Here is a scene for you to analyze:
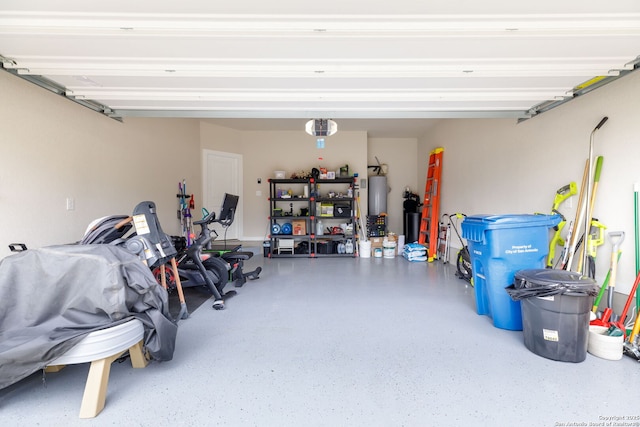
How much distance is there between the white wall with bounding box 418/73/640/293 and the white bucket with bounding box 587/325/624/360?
0.69 meters

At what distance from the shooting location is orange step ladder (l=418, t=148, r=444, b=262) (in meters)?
5.77

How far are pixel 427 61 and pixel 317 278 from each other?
319 cm

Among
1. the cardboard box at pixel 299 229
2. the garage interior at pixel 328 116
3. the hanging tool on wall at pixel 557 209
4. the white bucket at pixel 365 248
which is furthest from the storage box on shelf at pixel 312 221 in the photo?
the hanging tool on wall at pixel 557 209

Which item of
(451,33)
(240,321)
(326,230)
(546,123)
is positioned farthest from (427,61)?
(326,230)

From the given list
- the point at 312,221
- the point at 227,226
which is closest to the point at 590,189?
the point at 227,226

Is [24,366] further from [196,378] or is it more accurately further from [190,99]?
[190,99]

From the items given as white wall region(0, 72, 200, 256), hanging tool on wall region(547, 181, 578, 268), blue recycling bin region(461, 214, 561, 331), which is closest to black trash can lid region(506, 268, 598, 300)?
blue recycling bin region(461, 214, 561, 331)

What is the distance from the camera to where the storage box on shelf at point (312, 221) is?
6203mm

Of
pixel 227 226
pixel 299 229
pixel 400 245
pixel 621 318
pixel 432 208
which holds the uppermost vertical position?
pixel 432 208

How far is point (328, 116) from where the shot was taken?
135 inches

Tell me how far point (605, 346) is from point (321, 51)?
2902 millimetres

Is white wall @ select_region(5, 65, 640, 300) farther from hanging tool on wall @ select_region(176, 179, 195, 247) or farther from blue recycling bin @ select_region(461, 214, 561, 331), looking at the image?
blue recycling bin @ select_region(461, 214, 561, 331)

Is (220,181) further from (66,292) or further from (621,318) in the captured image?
(621,318)

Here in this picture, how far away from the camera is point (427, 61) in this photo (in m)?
2.23
